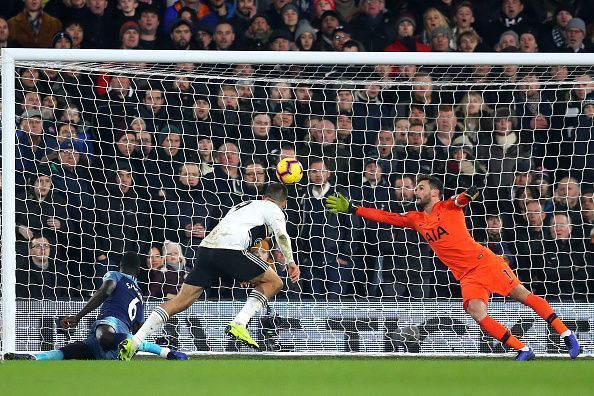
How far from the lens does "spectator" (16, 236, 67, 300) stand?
11.4 metres

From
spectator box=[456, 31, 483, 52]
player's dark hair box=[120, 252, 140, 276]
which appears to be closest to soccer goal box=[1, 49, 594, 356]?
spectator box=[456, 31, 483, 52]

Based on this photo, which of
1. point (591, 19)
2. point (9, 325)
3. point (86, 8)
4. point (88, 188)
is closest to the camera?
point (9, 325)

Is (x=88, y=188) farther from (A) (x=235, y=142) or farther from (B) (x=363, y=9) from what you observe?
(B) (x=363, y=9)

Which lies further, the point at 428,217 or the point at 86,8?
the point at 86,8

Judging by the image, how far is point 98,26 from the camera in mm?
12828

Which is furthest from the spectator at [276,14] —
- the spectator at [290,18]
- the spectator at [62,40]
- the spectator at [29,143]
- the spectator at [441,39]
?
the spectator at [29,143]

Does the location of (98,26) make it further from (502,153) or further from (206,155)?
(502,153)

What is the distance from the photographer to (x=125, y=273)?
10703mm

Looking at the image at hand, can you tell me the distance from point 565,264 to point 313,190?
8.91 ft

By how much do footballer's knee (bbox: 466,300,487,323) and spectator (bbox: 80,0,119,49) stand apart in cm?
497

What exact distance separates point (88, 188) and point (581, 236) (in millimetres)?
5166
